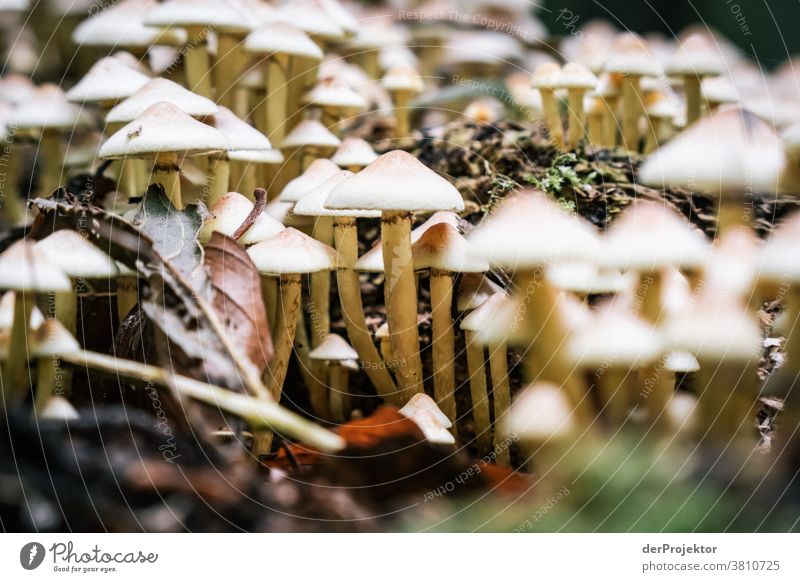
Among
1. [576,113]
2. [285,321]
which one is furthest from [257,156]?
[576,113]

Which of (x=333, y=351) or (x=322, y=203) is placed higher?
(x=322, y=203)

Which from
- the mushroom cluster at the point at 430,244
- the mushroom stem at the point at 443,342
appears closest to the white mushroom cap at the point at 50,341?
the mushroom cluster at the point at 430,244

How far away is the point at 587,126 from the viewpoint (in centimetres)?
135

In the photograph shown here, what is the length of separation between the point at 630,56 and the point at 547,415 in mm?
723

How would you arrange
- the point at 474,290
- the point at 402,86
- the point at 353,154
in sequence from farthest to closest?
the point at 402,86 → the point at 353,154 → the point at 474,290

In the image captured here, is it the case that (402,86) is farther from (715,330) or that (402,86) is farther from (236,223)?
(715,330)

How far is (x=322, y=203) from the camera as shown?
932 millimetres

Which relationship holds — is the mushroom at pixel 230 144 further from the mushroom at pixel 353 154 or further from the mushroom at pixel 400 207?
the mushroom at pixel 400 207

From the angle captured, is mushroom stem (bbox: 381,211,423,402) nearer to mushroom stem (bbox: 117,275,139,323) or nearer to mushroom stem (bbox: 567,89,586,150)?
mushroom stem (bbox: 117,275,139,323)

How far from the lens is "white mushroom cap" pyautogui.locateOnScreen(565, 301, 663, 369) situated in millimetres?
743

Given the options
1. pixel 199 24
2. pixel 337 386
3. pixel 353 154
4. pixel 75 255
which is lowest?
pixel 337 386

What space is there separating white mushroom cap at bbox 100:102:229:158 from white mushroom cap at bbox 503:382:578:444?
44cm

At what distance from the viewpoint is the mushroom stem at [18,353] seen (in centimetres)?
80
